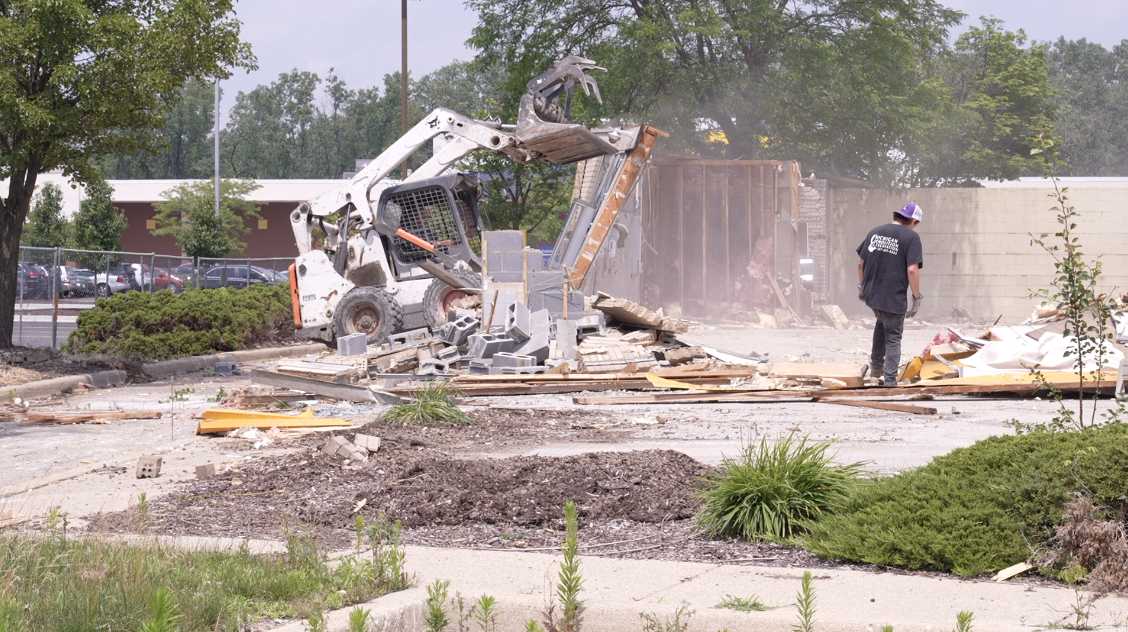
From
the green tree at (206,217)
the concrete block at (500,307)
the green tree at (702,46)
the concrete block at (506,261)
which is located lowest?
the concrete block at (500,307)

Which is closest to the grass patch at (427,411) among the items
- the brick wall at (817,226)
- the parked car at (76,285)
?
the parked car at (76,285)

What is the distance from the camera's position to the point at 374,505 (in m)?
6.64

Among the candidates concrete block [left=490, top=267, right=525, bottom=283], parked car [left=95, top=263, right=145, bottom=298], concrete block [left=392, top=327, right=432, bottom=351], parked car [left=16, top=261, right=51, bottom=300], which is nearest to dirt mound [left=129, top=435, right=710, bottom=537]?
concrete block [left=490, top=267, right=525, bottom=283]

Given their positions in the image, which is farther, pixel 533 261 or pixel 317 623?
pixel 533 261

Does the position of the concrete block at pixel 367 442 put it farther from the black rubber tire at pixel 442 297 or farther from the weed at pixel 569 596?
the black rubber tire at pixel 442 297

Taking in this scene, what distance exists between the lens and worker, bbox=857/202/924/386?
11.6 meters

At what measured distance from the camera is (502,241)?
16.4 m

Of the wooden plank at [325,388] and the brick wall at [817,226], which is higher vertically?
the brick wall at [817,226]

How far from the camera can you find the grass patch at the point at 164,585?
13.8ft

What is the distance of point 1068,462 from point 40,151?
550 inches

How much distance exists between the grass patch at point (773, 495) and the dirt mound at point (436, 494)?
1.39 ft

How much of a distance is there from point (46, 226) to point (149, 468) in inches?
1651

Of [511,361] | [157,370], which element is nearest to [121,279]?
[157,370]

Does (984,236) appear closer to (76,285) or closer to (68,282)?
(76,285)
